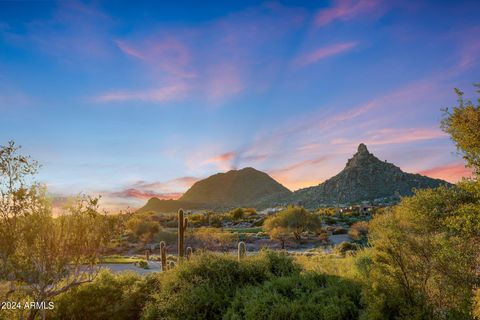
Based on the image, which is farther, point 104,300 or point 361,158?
point 361,158

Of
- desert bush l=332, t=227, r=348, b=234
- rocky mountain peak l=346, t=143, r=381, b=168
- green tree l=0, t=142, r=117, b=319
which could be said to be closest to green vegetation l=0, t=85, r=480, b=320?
green tree l=0, t=142, r=117, b=319

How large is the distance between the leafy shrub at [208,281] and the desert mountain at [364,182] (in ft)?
417

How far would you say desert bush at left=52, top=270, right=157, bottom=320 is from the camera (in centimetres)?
Answer: 1520

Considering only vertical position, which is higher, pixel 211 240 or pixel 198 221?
pixel 198 221

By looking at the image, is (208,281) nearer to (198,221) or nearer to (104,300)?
(104,300)

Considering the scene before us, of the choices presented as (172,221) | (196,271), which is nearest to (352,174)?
(172,221)

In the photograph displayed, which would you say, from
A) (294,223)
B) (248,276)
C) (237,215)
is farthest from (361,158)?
(248,276)

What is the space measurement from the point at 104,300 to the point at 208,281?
14.0ft

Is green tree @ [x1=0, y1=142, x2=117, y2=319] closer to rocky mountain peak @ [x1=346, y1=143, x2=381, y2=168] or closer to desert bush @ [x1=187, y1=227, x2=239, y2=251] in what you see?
desert bush @ [x1=187, y1=227, x2=239, y2=251]

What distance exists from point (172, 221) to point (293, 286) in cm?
8023

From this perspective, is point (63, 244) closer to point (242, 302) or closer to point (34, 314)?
point (34, 314)

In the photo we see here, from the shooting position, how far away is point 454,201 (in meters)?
22.6

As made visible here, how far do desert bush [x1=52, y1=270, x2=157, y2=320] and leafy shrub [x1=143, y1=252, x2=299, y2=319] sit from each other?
745 millimetres

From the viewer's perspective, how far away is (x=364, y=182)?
493 feet
